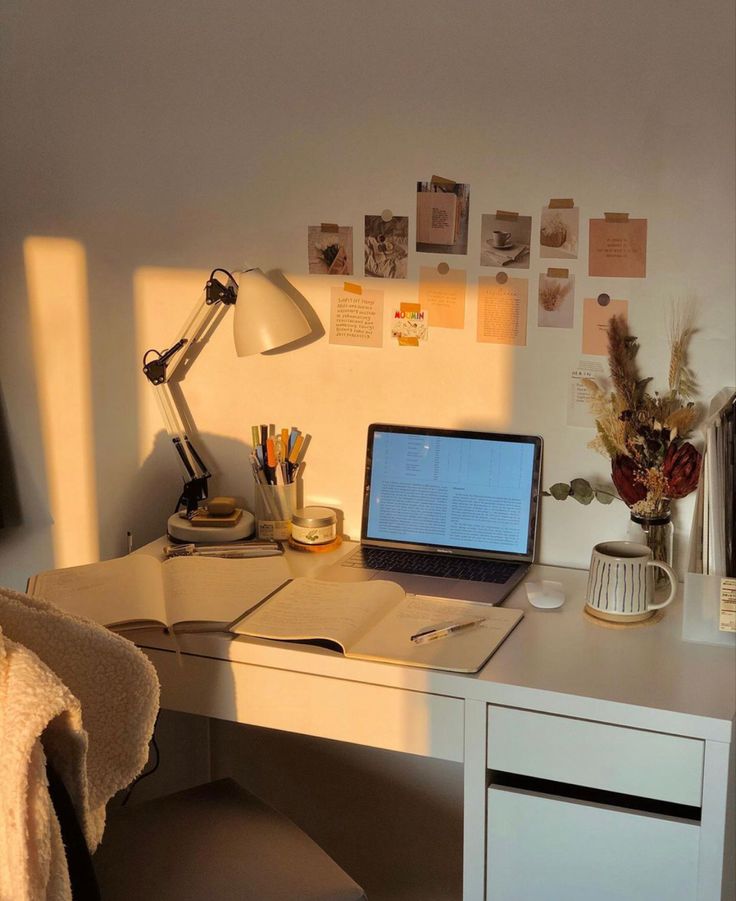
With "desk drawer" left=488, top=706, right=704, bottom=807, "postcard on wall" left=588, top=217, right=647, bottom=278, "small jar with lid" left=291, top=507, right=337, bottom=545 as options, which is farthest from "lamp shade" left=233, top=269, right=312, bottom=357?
"desk drawer" left=488, top=706, right=704, bottom=807

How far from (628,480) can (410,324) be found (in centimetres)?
50

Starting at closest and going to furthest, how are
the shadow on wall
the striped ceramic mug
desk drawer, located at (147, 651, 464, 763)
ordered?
desk drawer, located at (147, 651, 464, 763)
the striped ceramic mug
the shadow on wall

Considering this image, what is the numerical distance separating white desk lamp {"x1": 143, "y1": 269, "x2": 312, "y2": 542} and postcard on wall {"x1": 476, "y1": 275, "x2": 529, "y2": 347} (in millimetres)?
327

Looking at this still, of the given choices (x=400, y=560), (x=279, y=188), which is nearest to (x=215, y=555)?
(x=400, y=560)

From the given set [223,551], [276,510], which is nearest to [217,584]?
[223,551]

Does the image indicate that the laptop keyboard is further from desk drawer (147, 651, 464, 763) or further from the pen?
desk drawer (147, 651, 464, 763)

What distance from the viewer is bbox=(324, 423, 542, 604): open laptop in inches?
76.8

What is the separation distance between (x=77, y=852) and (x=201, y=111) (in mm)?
1418

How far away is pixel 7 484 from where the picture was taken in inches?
94.9

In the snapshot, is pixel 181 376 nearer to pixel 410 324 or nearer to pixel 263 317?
pixel 263 317

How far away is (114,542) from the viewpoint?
7.73 ft

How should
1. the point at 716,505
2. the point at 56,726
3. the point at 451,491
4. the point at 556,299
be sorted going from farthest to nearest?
1. the point at 451,491
2. the point at 556,299
3. the point at 716,505
4. the point at 56,726

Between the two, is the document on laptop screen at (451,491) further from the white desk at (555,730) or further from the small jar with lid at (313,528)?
the white desk at (555,730)

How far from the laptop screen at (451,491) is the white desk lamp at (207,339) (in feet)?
0.84
